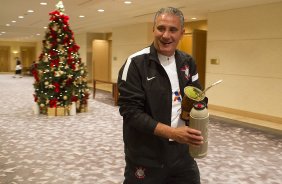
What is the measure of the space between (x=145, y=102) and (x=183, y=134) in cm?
28

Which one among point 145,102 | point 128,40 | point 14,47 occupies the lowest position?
point 145,102

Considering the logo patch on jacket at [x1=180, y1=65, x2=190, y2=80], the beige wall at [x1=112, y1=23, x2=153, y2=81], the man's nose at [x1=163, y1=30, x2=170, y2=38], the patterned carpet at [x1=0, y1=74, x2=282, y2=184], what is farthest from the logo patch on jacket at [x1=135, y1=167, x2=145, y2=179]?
the beige wall at [x1=112, y1=23, x2=153, y2=81]

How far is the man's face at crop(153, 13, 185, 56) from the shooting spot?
1.55 m

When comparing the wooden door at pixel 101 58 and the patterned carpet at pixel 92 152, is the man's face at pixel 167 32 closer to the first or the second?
the patterned carpet at pixel 92 152

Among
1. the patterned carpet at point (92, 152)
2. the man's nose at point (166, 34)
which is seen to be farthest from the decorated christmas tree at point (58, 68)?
the man's nose at point (166, 34)

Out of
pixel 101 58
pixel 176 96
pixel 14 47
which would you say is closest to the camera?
pixel 176 96

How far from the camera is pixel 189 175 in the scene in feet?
5.81

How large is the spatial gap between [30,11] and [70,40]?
11.4 ft

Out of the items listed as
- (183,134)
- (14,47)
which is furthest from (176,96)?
(14,47)

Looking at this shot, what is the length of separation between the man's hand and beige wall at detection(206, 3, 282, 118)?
6396 millimetres

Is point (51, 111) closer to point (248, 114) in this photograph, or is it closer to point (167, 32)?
point (248, 114)

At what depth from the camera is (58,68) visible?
286 inches

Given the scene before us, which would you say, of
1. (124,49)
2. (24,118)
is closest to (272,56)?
(24,118)

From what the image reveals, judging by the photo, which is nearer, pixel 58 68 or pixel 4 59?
pixel 58 68
